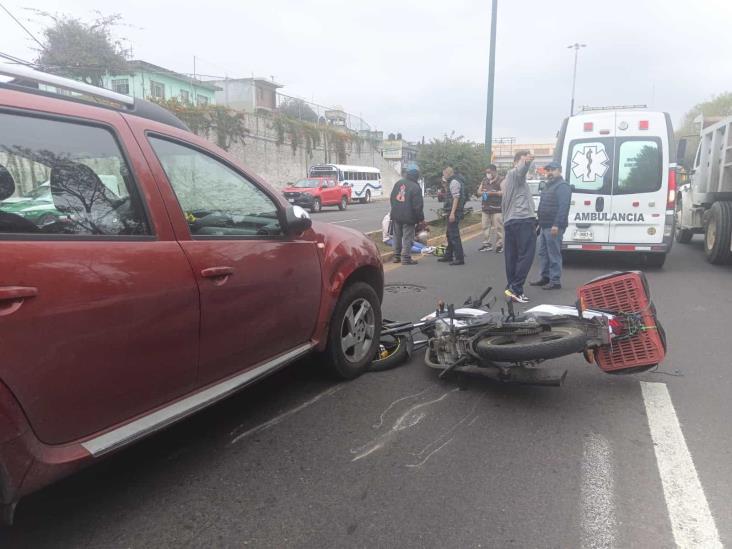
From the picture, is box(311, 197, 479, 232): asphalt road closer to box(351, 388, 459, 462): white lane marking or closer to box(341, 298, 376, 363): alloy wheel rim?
box(341, 298, 376, 363): alloy wheel rim

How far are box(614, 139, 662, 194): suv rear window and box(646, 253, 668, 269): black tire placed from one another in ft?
4.12

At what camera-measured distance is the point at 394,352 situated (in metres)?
4.50

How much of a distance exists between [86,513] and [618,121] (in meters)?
8.92

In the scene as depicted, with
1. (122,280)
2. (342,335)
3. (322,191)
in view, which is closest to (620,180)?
(342,335)

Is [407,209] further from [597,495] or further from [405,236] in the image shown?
[597,495]

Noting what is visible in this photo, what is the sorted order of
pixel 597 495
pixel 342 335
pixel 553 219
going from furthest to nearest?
pixel 553 219 → pixel 342 335 → pixel 597 495

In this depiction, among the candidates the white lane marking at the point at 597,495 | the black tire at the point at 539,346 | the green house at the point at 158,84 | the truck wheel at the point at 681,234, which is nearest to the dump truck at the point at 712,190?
the truck wheel at the point at 681,234

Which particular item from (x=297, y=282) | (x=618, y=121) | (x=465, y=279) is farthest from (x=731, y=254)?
(x=297, y=282)

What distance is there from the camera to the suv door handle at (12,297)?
1823mm

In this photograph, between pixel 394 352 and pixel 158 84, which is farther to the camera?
pixel 158 84

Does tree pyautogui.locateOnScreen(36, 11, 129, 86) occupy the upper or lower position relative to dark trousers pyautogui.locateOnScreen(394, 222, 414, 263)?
upper

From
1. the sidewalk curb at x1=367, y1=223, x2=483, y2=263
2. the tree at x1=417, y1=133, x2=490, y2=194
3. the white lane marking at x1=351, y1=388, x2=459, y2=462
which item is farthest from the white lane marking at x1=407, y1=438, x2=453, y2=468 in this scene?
the tree at x1=417, y1=133, x2=490, y2=194

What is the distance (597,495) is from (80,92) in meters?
3.05

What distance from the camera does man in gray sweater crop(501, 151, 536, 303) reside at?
644 cm
